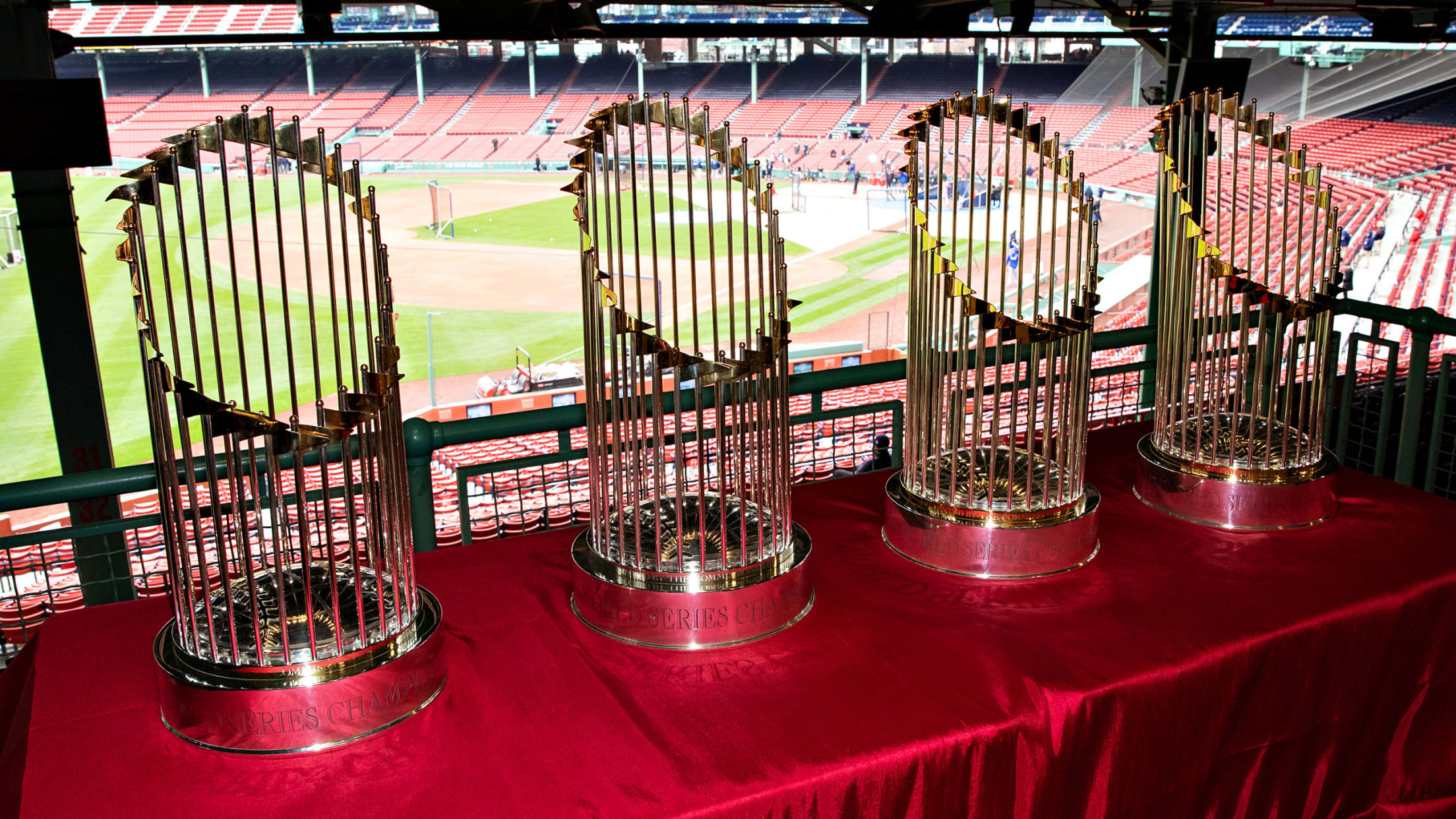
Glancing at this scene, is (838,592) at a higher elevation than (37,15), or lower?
lower

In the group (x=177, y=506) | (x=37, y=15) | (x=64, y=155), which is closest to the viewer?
(x=177, y=506)

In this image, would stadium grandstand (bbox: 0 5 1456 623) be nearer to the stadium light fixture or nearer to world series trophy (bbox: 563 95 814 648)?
the stadium light fixture

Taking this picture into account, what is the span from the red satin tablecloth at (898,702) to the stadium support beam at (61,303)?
1938 mm

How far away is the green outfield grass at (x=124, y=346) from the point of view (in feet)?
43.3

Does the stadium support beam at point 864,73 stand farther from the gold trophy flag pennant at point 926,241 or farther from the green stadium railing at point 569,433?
the gold trophy flag pennant at point 926,241

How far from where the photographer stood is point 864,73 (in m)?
24.4

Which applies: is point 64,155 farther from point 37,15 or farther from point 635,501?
point 635,501

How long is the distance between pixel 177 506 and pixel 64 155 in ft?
5.20

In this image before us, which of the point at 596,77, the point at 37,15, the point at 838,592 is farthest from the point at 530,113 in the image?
the point at 838,592

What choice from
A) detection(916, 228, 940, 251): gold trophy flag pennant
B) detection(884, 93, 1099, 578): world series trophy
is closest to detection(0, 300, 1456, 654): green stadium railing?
detection(884, 93, 1099, 578): world series trophy

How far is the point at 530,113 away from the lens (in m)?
25.9

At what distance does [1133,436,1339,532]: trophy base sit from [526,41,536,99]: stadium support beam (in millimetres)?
23894

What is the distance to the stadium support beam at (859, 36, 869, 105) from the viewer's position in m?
24.3

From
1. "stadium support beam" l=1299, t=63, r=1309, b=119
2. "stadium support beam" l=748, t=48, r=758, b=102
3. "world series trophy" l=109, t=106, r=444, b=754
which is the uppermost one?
"stadium support beam" l=748, t=48, r=758, b=102
